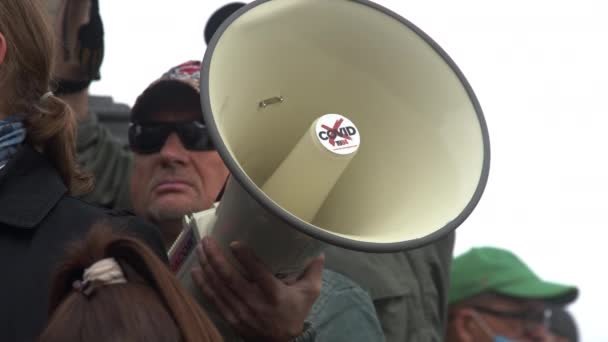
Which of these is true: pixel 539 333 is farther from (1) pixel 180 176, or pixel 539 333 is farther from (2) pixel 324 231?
(2) pixel 324 231

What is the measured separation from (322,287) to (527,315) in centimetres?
172

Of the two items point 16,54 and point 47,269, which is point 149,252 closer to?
point 47,269

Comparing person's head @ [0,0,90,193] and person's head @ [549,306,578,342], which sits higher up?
person's head @ [0,0,90,193]

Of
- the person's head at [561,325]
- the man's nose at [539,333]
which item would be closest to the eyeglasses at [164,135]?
the man's nose at [539,333]

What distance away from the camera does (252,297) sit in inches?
84.2

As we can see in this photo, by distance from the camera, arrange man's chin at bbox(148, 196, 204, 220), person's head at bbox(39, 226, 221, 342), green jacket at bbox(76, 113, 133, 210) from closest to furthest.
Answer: person's head at bbox(39, 226, 221, 342) → man's chin at bbox(148, 196, 204, 220) → green jacket at bbox(76, 113, 133, 210)

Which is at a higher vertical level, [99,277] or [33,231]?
[99,277]

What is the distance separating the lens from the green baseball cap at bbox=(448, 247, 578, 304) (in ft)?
13.7

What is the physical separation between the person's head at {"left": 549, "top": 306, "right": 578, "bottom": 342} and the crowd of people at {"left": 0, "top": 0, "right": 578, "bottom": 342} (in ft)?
1.92

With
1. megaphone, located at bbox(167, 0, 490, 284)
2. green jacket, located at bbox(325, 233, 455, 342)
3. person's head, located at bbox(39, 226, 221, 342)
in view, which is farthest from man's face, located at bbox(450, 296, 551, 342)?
person's head, located at bbox(39, 226, 221, 342)

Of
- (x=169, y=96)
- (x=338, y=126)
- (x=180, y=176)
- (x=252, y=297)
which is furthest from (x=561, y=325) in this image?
(x=252, y=297)

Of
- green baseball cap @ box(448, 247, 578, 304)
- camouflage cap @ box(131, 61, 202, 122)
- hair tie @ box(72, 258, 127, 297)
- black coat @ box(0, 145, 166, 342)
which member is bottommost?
green baseball cap @ box(448, 247, 578, 304)

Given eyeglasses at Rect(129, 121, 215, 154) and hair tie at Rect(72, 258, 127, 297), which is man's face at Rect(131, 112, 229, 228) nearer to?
eyeglasses at Rect(129, 121, 215, 154)

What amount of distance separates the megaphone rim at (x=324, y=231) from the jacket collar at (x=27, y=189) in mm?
321
